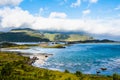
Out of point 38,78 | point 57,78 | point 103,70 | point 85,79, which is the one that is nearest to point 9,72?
point 38,78

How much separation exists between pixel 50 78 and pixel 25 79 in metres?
9.39

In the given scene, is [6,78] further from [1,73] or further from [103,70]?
[103,70]

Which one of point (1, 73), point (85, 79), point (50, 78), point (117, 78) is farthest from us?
point (117, 78)

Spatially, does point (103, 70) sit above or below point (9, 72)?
below

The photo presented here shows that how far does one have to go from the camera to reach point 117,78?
3164 inches

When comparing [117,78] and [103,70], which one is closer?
[117,78]

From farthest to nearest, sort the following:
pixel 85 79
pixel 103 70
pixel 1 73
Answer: pixel 103 70
pixel 85 79
pixel 1 73

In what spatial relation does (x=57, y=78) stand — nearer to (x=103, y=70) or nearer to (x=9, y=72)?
(x=9, y=72)

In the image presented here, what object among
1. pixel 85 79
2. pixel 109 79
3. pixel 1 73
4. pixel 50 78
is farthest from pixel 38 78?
pixel 109 79

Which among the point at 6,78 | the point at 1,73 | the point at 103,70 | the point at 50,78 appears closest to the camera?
the point at 6,78

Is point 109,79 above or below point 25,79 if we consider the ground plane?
below

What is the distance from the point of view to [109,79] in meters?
82.2

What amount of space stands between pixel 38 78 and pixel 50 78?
15.4 feet

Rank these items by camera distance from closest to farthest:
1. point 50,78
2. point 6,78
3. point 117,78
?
point 6,78, point 50,78, point 117,78
